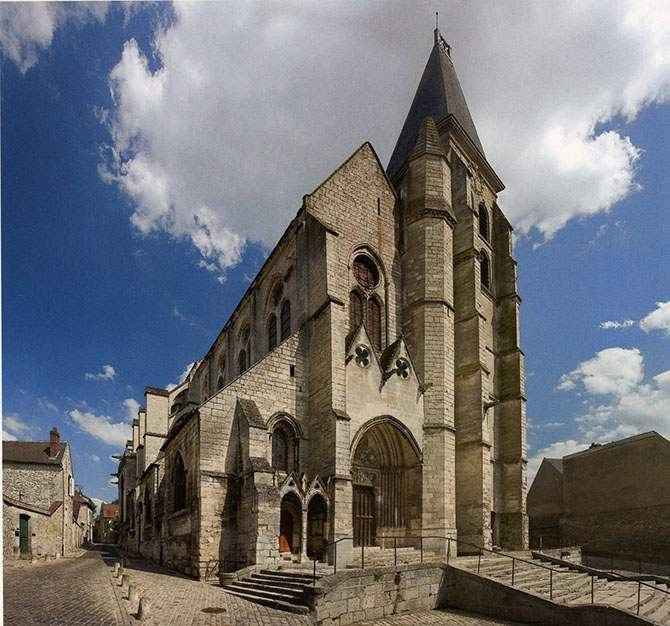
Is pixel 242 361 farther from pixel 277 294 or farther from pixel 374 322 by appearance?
pixel 374 322

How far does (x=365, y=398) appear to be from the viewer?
15414mm

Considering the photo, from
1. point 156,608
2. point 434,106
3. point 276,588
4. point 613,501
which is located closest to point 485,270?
point 434,106

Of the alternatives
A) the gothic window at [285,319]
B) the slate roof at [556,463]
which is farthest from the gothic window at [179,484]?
the slate roof at [556,463]

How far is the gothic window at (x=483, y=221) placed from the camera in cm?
2345

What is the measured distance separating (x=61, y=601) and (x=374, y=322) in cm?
1203

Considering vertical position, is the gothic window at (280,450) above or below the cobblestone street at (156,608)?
above

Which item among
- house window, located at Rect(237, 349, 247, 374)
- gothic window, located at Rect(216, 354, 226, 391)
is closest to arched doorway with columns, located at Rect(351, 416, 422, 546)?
house window, located at Rect(237, 349, 247, 374)

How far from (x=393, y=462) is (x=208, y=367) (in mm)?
17564

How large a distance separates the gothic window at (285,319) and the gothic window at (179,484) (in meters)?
5.70

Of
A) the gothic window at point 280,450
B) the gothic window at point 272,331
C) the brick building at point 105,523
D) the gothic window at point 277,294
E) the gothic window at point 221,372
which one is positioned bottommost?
the brick building at point 105,523

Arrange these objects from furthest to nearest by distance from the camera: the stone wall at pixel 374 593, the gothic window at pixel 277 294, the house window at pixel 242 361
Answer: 1. the house window at pixel 242 361
2. the gothic window at pixel 277 294
3. the stone wall at pixel 374 593

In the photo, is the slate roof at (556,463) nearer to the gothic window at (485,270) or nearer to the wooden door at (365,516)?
the gothic window at (485,270)

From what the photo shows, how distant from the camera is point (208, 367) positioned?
30609 mm

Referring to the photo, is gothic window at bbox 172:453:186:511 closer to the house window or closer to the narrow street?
the narrow street
